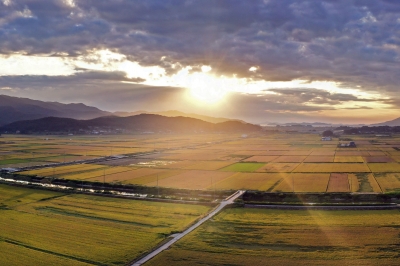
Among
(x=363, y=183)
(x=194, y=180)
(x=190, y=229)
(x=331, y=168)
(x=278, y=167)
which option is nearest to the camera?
(x=190, y=229)

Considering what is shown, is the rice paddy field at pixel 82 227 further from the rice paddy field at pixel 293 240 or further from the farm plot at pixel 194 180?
the farm plot at pixel 194 180

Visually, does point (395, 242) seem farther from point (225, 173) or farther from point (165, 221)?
point (225, 173)

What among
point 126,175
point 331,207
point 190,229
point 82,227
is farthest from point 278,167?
point 82,227

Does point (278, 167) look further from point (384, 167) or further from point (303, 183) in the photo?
point (384, 167)

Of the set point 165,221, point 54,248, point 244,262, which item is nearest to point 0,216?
point 54,248

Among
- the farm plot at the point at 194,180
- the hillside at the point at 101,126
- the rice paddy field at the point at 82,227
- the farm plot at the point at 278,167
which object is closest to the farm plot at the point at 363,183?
the farm plot at the point at 278,167

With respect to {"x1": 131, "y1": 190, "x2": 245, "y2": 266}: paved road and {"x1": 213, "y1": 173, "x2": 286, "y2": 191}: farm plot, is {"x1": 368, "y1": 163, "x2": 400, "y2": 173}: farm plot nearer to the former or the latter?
{"x1": 213, "y1": 173, "x2": 286, "y2": 191}: farm plot
